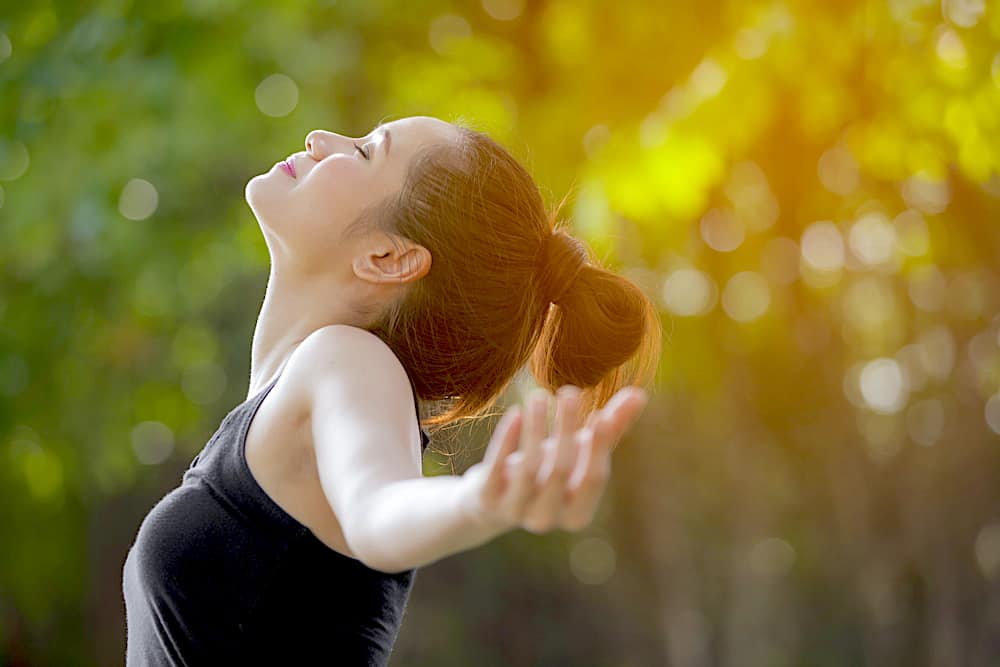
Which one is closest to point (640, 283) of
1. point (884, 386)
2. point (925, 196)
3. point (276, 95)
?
point (276, 95)

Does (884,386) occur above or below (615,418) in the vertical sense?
below

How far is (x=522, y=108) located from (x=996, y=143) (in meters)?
1.83

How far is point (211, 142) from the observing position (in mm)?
4359

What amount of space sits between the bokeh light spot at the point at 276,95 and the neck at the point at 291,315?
2928 mm

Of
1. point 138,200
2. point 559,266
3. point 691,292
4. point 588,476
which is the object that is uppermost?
point 588,476

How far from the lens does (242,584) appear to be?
1.30 m

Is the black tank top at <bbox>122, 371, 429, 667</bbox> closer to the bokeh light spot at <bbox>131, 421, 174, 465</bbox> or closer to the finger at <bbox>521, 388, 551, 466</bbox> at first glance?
the finger at <bbox>521, 388, 551, 466</bbox>

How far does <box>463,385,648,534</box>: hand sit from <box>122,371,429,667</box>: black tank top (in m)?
0.51

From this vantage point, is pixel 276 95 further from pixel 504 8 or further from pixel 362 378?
pixel 362 378

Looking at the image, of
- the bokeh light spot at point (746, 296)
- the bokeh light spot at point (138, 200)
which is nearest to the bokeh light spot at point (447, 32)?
the bokeh light spot at point (138, 200)

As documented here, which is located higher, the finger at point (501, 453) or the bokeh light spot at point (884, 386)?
the finger at point (501, 453)

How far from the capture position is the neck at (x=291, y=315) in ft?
4.84

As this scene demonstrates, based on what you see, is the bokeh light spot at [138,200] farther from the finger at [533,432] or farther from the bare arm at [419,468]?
the finger at [533,432]

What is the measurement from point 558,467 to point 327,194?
2.40 feet
